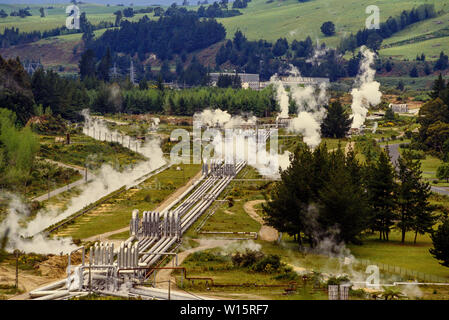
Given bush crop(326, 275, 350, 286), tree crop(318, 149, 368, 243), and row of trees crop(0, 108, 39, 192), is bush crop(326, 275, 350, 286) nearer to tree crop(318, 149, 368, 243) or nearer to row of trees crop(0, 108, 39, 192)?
tree crop(318, 149, 368, 243)

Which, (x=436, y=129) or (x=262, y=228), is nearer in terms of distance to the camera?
(x=262, y=228)

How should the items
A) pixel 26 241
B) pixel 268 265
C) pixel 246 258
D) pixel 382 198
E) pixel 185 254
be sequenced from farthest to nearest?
pixel 382 198 < pixel 26 241 < pixel 185 254 < pixel 246 258 < pixel 268 265

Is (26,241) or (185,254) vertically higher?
(26,241)

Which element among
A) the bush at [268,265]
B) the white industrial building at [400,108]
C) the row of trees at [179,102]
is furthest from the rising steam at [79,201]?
the white industrial building at [400,108]

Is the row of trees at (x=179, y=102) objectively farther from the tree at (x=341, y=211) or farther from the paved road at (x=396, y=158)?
the tree at (x=341, y=211)

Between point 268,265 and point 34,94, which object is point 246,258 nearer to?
point 268,265

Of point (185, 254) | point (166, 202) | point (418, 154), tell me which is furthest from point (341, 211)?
point (418, 154)
